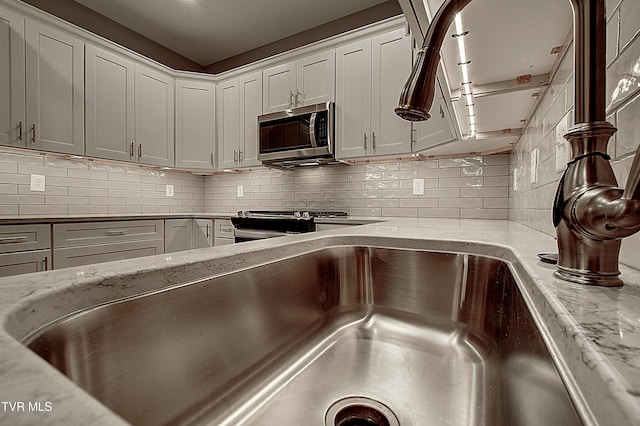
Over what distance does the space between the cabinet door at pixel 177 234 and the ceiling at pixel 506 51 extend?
8.26ft

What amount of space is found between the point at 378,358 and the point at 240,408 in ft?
1.11

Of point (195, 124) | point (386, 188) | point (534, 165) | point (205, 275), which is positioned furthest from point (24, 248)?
point (534, 165)

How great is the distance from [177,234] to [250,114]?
1.35 metres

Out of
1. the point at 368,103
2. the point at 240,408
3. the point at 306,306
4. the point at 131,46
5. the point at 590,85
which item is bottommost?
the point at 240,408

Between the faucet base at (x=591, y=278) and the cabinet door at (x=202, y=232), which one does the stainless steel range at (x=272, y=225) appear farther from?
the faucet base at (x=591, y=278)

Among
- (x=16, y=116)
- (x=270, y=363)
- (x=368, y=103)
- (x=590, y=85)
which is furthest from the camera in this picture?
(x=368, y=103)

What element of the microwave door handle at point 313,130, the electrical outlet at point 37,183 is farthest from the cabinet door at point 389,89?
the electrical outlet at point 37,183

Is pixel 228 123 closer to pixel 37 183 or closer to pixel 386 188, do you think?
pixel 37 183

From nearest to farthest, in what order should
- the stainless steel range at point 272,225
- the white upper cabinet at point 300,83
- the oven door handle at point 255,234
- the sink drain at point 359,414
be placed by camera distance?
the sink drain at point 359,414
the stainless steel range at point 272,225
the oven door handle at point 255,234
the white upper cabinet at point 300,83

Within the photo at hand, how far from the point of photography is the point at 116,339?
1.37 feet

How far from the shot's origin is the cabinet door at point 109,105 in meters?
2.45

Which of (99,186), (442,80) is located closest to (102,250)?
(99,186)

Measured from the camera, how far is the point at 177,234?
2.84 m

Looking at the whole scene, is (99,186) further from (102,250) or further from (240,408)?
(240,408)
